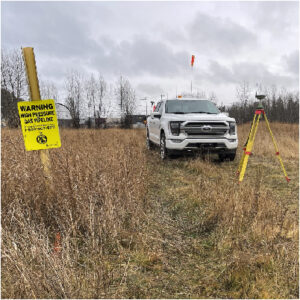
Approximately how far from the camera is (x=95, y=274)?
1708 millimetres

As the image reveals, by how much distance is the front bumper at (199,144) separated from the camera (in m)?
6.06

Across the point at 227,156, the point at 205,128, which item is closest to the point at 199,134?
the point at 205,128

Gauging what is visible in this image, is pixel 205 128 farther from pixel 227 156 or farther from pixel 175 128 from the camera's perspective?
pixel 227 156

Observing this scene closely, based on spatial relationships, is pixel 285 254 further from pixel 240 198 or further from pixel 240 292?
pixel 240 198

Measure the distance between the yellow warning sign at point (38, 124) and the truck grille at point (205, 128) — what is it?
4020 millimetres

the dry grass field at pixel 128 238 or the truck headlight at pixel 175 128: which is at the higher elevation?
the truck headlight at pixel 175 128

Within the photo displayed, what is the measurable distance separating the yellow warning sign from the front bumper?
154 inches

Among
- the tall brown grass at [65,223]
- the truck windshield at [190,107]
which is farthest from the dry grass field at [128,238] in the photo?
the truck windshield at [190,107]

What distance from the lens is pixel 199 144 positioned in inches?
240

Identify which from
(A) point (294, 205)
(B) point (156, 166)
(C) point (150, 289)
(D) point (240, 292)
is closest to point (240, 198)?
(A) point (294, 205)

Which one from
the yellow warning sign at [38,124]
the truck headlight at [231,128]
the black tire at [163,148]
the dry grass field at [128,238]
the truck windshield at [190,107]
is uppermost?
the truck windshield at [190,107]

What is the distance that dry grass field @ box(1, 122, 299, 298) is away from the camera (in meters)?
1.72

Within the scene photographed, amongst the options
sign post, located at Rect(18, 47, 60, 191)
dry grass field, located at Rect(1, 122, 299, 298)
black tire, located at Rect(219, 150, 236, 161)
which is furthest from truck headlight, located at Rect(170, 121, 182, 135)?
sign post, located at Rect(18, 47, 60, 191)

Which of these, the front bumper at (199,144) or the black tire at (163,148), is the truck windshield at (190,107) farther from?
the front bumper at (199,144)
